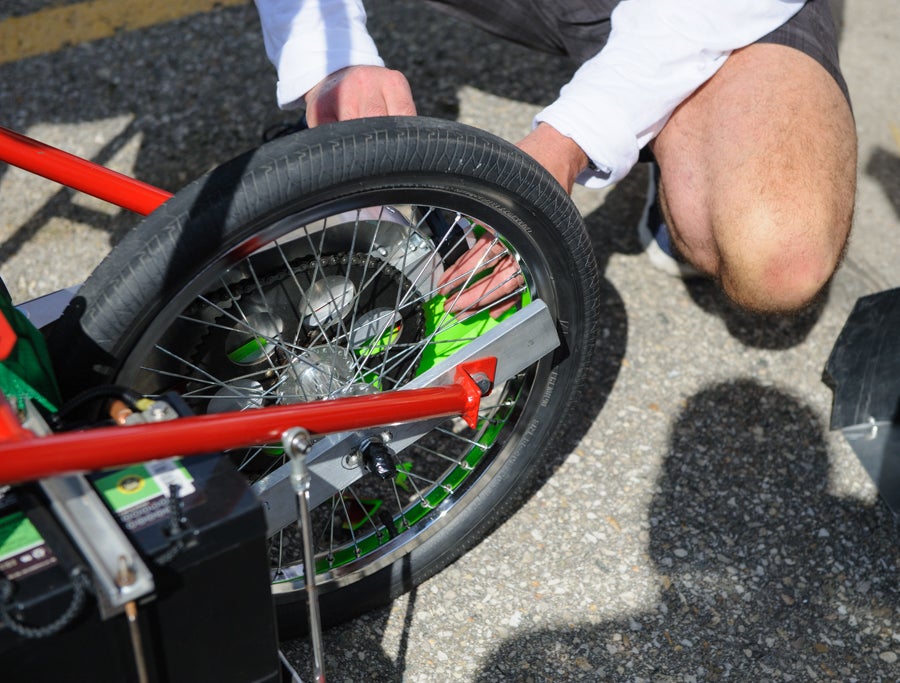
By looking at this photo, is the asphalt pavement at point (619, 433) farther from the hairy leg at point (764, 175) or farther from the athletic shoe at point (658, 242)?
the hairy leg at point (764, 175)

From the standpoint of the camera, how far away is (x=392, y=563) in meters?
1.61

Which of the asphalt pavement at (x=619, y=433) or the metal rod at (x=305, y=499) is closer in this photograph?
the metal rod at (x=305, y=499)

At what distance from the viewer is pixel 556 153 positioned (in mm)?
1659

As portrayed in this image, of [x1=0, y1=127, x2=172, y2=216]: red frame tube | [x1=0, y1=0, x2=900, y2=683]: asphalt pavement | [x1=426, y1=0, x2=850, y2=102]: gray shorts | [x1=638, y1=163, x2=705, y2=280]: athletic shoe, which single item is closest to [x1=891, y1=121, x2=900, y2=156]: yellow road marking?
[x1=0, y1=0, x2=900, y2=683]: asphalt pavement

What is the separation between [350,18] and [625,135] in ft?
1.86

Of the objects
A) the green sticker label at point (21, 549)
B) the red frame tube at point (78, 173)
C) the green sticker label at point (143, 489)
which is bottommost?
the green sticker label at point (143, 489)

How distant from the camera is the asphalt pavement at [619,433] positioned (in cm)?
164

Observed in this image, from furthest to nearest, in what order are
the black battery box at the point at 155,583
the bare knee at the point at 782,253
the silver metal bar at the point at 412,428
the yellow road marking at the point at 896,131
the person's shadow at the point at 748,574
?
the yellow road marking at the point at 896,131 < the bare knee at the point at 782,253 < the person's shadow at the point at 748,574 < the silver metal bar at the point at 412,428 < the black battery box at the point at 155,583

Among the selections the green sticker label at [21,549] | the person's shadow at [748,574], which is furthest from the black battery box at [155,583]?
the person's shadow at [748,574]

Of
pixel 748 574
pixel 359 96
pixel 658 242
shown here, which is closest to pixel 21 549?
pixel 359 96

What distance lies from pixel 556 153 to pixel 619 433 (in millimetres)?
640

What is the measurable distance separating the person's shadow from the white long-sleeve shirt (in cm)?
64

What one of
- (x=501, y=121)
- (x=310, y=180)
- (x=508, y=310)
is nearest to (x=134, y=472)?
(x=310, y=180)

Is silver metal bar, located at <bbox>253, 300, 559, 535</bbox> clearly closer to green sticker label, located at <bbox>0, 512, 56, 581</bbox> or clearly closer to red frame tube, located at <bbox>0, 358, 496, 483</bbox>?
red frame tube, located at <bbox>0, 358, 496, 483</bbox>
